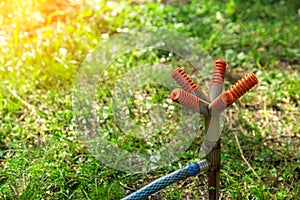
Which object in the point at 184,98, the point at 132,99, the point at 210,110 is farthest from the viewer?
the point at 132,99

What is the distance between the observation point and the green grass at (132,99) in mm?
2350

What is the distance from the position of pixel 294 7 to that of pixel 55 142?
2611 millimetres

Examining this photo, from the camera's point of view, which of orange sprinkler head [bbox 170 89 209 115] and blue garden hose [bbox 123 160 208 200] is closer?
orange sprinkler head [bbox 170 89 209 115]

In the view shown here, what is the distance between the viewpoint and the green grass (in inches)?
92.5

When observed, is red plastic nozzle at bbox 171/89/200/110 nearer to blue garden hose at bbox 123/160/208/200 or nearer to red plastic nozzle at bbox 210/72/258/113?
red plastic nozzle at bbox 210/72/258/113

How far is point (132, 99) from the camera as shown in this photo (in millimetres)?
2953

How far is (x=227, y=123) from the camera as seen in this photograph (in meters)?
2.86

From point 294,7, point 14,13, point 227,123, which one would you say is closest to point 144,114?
point 227,123

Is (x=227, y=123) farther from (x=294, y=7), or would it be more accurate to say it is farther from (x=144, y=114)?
(x=294, y=7)

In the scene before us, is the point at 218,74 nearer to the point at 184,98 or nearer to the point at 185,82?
the point at 185,82

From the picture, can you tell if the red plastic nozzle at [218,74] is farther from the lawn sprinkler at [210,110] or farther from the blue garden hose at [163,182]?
the blue garden hose at [163,182]

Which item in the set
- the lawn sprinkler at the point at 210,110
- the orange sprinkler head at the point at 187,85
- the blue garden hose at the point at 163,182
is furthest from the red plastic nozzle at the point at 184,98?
the blue garden hose at the point at 163,182

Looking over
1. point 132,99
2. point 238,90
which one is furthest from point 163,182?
point 132,99

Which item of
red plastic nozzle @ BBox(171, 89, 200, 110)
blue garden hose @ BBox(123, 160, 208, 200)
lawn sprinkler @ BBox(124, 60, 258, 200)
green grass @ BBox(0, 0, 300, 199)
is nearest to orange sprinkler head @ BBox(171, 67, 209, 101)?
lawn sprinkler @ BBox(124, 60, 258, 200)
